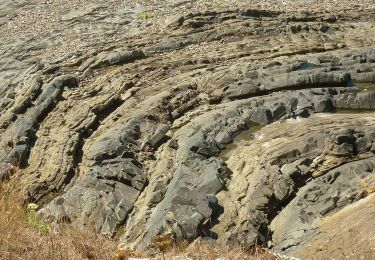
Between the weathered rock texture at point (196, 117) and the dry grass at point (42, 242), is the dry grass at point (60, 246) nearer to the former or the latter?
the dry grass at point (42, 242)

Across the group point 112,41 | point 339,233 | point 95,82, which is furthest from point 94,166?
point 112,41

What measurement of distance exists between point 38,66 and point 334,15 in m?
11.5

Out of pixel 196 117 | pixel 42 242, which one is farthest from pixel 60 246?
pixel 196 117

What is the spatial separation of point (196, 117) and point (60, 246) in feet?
25.6

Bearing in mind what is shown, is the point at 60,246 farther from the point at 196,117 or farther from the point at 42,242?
the point at 196,117

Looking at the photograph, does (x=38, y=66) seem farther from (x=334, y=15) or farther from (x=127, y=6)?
(x=334, y=15)

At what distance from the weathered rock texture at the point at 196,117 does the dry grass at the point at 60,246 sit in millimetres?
1002

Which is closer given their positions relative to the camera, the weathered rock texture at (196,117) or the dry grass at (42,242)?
the dry grass at (42,242)

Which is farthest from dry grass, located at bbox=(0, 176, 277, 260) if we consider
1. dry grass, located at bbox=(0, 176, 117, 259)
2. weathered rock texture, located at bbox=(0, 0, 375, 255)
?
weathered rock texture, located at bbox=(0, 0, 375, 255)

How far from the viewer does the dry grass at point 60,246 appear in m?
6.60

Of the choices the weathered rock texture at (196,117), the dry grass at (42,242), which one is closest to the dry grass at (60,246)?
the dry grass at (42,242)

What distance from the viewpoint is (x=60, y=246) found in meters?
6.69

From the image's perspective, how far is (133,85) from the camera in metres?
15.9

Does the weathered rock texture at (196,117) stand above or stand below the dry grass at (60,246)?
below
